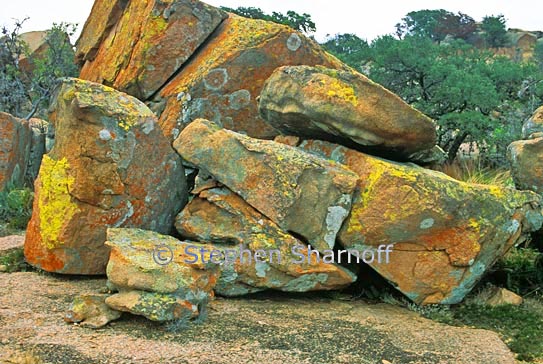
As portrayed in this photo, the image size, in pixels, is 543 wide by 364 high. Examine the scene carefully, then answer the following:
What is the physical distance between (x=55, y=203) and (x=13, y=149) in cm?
403

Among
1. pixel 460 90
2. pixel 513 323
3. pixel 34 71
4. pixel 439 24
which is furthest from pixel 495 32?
pixel 513 323

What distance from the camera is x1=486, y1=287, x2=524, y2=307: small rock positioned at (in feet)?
19.6

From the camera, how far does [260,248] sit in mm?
5594

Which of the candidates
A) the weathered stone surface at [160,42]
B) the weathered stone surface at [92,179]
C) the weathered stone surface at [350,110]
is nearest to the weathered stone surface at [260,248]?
the weathered stone surface at [92,179]

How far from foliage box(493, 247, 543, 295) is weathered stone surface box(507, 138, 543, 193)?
759 mm

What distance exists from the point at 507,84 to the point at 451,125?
372cm

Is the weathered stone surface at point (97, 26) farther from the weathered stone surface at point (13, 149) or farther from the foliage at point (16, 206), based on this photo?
the foliage at point (16, 206)

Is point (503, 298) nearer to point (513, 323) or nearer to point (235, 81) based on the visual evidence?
point (513, 323)

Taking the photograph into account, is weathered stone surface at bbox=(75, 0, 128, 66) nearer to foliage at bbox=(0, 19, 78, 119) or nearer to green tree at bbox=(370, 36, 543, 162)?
foliage at bbox=(0, 19, 78, 119)

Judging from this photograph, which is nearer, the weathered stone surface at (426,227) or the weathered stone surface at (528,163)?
the weathered stone surface at (426,227)

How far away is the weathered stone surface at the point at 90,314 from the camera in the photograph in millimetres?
4605

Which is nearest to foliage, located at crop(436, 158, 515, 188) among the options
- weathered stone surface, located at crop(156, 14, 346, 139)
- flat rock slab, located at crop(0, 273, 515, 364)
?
weathered stone surface, located at crop(156, 14, 346, 139)

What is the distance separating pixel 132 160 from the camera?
5.90 meters

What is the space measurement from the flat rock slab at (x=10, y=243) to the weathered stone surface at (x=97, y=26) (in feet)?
9.95
